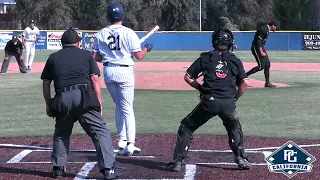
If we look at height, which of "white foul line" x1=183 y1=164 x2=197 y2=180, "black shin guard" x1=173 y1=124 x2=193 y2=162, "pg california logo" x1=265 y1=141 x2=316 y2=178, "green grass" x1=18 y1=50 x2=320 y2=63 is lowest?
"green grass" x1=18 y1=50 x2=320 y2=63

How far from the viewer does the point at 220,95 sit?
7391mm

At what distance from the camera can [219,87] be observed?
7387mm

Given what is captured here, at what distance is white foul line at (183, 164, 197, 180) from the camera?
7.24 m

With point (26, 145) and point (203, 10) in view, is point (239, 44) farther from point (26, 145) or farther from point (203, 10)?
point (26, 145)

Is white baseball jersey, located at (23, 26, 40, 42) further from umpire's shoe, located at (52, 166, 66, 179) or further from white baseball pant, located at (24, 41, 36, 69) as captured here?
umpire's shoe, located at (52, 166, 66, 179)

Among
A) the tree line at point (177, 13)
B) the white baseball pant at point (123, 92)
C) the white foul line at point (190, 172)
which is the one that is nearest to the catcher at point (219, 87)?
the white foul line at point (190, 172)

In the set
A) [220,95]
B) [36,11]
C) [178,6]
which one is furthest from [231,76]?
[36,11]

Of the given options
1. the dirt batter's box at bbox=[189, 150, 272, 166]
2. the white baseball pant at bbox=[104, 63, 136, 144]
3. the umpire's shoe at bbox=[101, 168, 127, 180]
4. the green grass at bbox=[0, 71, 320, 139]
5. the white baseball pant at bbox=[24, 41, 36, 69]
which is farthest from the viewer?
Result: the white baseball pant at bbox=[24, 41, 36, 69]

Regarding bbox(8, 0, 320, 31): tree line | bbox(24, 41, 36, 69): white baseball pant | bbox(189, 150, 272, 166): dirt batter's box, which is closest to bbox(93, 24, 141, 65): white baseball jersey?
bbox(189, 150, 272, 166): dirt batter's box

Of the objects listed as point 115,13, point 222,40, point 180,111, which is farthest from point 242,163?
point 180,111

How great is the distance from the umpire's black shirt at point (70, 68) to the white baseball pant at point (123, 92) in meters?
1.06

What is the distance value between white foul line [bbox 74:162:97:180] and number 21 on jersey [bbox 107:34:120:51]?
1513 mm

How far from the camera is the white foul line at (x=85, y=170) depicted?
287 inches

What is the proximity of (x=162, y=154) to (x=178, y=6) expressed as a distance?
5541cm
